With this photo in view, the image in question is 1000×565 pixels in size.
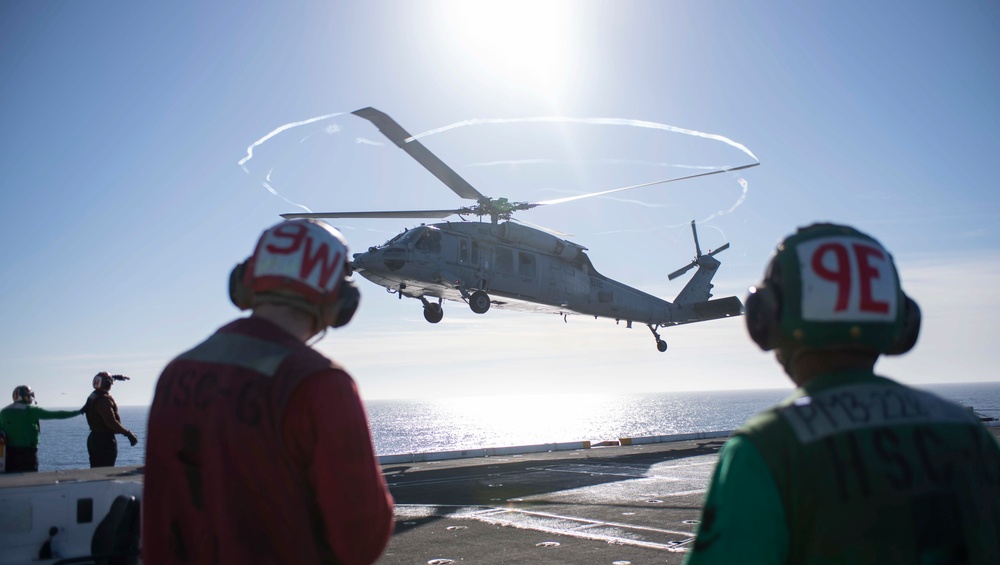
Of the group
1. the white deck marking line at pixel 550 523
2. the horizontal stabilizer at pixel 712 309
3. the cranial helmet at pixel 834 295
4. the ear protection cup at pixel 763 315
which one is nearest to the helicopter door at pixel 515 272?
the horizontal stabilizer at pixel 712 309

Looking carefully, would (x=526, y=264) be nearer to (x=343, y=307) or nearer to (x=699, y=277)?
(x=699, y=277)

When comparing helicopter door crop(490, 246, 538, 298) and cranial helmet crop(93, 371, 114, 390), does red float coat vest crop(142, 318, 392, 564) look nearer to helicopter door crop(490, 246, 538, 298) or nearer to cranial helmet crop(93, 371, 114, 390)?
cranial helmet crop(93, 371, 114, 390)

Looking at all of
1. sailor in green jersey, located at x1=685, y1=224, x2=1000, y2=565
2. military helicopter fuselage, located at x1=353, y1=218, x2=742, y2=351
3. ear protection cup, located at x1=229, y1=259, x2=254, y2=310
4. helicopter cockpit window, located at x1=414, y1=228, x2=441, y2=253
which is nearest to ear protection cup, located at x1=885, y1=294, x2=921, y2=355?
sailor in green jersey, located at x1=685, y1=224, x2=1000, y2=565

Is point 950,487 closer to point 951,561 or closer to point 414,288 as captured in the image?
point 951,561

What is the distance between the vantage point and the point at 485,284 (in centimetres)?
2108

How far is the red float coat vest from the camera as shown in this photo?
98.1 inches

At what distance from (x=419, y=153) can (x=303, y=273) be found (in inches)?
605

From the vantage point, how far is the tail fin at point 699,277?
30.7 metres

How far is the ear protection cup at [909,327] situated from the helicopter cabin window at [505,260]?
18.9 meters

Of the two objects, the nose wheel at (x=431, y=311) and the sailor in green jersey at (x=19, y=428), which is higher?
the nose wheel at (x=431, y=311)

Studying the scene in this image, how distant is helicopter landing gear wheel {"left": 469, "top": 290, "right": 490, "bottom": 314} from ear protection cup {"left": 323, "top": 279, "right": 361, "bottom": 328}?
17.9 meters

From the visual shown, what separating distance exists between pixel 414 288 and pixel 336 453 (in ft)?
60.4

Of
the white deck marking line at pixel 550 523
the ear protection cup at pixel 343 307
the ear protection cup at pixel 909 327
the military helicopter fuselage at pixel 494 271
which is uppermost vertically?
the military helicopter fuselage at pixel 494 271

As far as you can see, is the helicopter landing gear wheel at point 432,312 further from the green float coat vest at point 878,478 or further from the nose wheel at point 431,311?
the green float coat vest at point 878,478
